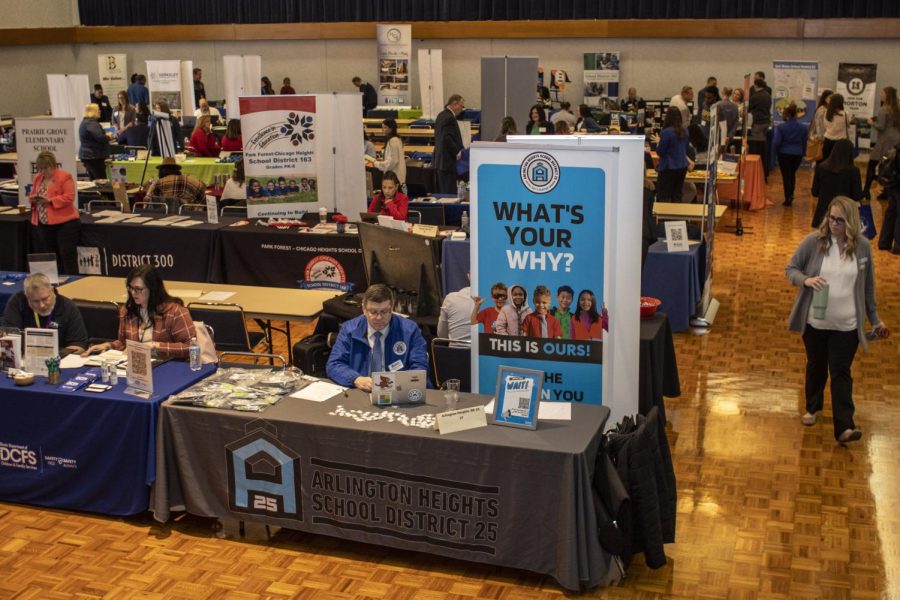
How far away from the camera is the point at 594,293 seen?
4938mm

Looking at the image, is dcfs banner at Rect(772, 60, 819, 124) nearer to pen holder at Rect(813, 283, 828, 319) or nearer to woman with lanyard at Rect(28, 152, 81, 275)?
woman with lanyard at Rect(28, 152, 81, 275)

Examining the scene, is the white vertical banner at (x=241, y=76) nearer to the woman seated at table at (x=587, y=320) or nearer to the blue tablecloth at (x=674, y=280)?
the blue tablecloth at (x=674, y=280)

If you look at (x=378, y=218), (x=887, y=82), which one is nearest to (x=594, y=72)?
(x=887, y=82)

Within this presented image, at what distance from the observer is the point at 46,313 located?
593 centimetres

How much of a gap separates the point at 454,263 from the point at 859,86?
1280 cm

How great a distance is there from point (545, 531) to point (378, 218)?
4059 millimetres

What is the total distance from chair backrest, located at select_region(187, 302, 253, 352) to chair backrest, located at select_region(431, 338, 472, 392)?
1.28m

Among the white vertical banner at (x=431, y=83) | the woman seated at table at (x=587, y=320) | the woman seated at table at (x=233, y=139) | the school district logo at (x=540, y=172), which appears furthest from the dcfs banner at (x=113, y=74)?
the woman seated at table at (x=587, y=320)

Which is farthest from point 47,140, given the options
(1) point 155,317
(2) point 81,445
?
(2) point 81,445

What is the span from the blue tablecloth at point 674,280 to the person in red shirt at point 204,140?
285 inches

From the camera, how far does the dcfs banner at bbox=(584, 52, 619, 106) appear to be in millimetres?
20344

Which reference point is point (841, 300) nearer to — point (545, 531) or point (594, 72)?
point (545, 531)

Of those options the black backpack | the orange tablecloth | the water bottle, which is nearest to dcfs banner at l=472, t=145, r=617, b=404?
the water bottle

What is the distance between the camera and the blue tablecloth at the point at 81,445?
Result: 4.98 m
